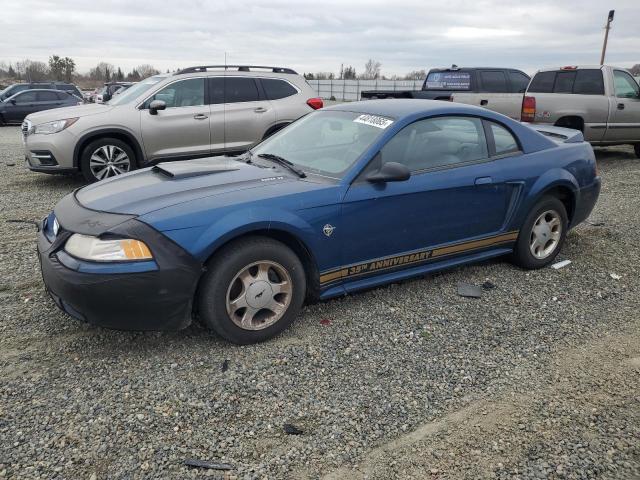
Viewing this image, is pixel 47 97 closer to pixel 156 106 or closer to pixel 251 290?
pixel 156 106

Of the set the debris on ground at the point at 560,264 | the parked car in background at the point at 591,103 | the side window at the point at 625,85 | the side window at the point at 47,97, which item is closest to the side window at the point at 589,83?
the parked car in background at the point at 591,103

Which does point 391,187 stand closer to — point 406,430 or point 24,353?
point 406,430

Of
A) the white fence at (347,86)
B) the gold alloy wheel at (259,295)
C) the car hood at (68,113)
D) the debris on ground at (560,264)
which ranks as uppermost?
the white fence at (347,86)

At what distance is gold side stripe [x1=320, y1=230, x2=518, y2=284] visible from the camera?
145 inches

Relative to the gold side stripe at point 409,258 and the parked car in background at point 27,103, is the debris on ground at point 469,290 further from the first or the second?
the parked car in background at point 27,103

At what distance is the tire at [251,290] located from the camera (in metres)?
3.19

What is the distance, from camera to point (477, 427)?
269cm

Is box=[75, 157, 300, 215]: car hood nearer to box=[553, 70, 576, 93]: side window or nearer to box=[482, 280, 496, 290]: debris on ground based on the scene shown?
box=[482, 280, 496, 290]: debris on ground

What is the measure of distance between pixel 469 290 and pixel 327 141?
171 centimetres

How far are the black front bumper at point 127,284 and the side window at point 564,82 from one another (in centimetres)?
991

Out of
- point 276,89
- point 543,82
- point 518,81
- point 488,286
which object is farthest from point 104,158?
point 518,81

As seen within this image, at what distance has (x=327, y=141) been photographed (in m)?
4.21

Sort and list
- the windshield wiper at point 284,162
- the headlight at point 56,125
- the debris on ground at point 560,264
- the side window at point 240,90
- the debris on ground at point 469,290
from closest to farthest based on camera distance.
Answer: the windshield wiper at point 284,162, the debris on ground at point 469,290, the debris on ground at point 560,264, the headlight at point 56,125, the side window at point 240,90

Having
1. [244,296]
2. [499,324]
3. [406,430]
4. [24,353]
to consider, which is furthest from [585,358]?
[24,353]
